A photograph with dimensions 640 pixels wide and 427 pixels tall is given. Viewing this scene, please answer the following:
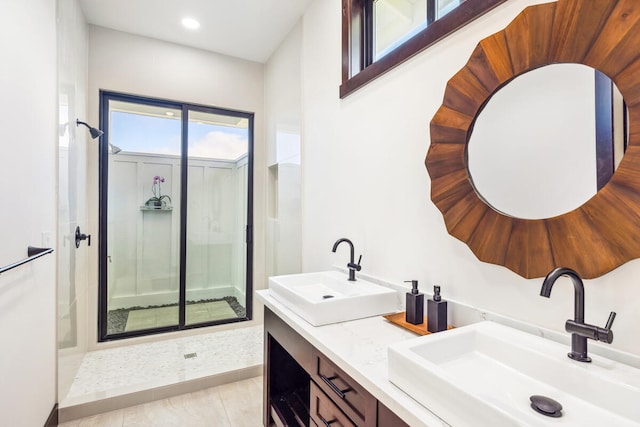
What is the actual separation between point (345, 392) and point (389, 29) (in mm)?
1862

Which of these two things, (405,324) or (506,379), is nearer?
(506,379)

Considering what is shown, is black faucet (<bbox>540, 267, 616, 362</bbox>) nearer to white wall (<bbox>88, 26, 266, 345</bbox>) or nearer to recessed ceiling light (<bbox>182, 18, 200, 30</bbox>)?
white wall (<bbox>88, 26, 266, 345</bbox>)

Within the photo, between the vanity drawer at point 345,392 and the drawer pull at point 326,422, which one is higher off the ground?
the vanity drawer at point 345,392

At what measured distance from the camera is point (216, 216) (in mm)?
3615

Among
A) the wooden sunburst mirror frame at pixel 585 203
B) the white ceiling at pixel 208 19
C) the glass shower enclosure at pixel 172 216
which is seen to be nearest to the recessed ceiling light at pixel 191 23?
the white ceiling at pixel 208 19

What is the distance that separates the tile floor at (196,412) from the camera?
2.06 m

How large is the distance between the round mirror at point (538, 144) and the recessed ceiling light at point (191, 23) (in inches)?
106

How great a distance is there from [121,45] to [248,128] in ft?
4.48

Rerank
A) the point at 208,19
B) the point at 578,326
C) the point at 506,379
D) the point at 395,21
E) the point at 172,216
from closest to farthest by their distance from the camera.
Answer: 1. the point at 578,326
2. the point at 506,379
3. the point at 395,21
4. the point at 208,19
5. the point at 172,216

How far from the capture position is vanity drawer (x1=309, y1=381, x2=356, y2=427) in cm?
114

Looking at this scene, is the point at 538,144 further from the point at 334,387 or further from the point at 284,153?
the point at 284,153

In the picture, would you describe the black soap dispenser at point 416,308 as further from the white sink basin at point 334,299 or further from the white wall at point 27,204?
the white wall at point 27,204

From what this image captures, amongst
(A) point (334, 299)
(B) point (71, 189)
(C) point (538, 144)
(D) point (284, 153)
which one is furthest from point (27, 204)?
(C) point (538, 144)

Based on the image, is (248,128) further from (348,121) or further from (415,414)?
(415,414)
